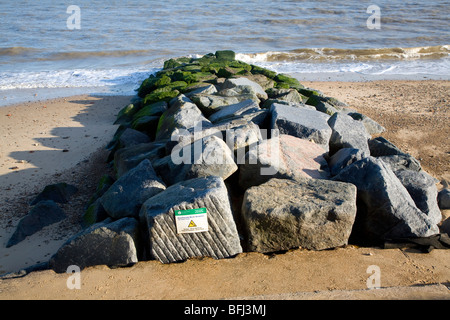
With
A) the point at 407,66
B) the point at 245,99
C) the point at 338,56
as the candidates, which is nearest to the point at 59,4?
the point at 338,56

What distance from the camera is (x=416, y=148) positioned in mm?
7129

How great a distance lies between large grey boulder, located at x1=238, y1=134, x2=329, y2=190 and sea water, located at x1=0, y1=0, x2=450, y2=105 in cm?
809

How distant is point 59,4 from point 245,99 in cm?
2379

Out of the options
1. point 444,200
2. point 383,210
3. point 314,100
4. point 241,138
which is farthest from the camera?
point 314,100

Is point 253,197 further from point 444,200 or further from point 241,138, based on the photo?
point 444,200

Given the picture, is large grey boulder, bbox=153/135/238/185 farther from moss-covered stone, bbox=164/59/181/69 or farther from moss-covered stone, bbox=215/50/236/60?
moss-covered stone, bbox=215/50/236/60

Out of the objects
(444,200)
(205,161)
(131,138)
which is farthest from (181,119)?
(444,200)

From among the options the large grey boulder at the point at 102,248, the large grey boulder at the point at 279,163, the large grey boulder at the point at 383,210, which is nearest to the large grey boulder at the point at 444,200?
the large grey boulder at the point at 383,210

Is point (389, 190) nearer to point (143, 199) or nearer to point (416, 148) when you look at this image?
point (143, 199)

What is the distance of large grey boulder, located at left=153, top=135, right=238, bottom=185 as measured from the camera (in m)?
4.36

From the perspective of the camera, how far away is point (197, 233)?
380 cm

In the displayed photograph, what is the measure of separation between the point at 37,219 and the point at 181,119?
2.28m

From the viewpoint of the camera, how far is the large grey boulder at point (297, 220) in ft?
12.7

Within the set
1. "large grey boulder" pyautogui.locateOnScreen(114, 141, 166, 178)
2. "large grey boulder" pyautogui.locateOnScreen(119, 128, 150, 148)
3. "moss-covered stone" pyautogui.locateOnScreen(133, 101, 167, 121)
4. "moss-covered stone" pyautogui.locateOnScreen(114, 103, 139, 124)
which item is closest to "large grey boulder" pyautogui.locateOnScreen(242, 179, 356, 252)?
"large grey boulder" pyautogui.locateOnScreen(114, 141, 166, 178)
